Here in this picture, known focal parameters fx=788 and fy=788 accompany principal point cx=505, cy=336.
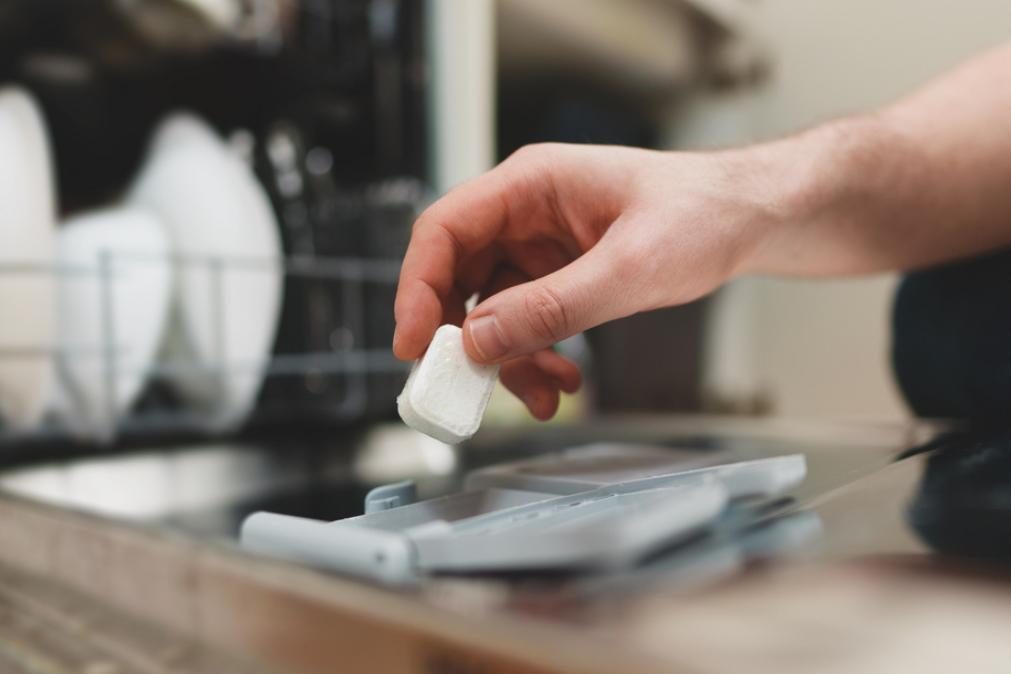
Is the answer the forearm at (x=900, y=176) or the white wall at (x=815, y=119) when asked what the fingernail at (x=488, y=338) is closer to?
the forearm at (x=900, y=176)

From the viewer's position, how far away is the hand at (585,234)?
351 millimetres

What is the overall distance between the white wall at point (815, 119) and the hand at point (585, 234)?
3.59 ft

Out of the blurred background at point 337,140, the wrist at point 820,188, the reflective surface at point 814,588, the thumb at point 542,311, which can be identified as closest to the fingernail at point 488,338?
the thumb at point 542,311

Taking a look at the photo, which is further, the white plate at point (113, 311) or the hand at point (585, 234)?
the white plate at point (113, 311)

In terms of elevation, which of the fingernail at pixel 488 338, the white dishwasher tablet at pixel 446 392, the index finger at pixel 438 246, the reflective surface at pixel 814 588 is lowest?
the reflective surface at pixel 814 588

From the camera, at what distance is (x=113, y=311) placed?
65cm

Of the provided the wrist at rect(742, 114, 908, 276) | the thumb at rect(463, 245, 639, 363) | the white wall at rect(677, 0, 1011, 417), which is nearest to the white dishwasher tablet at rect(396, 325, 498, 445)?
the thumb at rect(463, 245, 639, 363)

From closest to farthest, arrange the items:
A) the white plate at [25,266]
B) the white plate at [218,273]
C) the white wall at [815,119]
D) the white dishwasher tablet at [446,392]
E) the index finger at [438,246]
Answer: the white dishwasher tablet at [446,392], the index finger at [438,246], the white plate at [25,266], the white plate at [218,273], the white wall at [815,119]

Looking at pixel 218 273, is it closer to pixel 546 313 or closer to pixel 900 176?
pixel 546 313

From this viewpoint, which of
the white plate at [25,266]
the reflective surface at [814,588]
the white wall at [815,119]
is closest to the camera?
the reflective surface at [814,588]

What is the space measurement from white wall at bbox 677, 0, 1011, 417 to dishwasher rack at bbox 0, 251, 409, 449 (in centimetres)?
89

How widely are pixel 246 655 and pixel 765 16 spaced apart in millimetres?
1608

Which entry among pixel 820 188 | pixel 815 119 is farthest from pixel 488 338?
pixel 815 119

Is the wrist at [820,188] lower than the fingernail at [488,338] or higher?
higher
